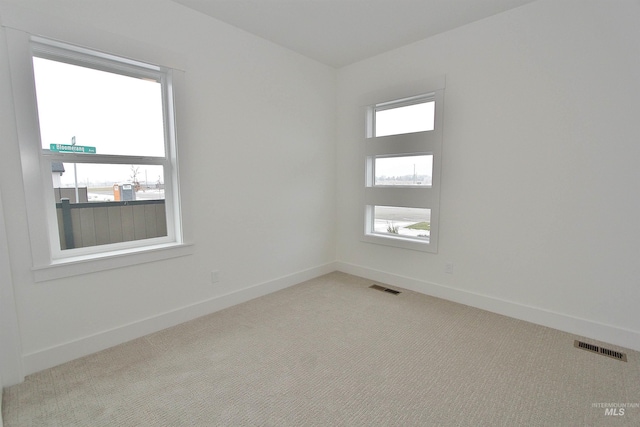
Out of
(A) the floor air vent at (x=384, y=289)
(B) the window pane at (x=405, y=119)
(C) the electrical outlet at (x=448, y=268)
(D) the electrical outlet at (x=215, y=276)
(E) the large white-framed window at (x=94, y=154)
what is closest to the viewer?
(E) the large white-framed window at (x=94, y=154)

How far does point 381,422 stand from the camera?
152 cm

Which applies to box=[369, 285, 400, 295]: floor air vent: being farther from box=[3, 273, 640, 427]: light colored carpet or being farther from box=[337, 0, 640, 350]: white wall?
box=[3, 273, 640, 427]: light colored carpet

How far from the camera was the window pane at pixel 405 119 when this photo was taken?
3232 mm

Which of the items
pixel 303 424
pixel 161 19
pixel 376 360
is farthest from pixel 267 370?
pixel 161 19

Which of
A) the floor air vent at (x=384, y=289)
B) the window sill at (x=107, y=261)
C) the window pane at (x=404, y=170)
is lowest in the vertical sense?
the floor air vent at (x=384, y=289)

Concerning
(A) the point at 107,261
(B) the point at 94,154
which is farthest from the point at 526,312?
(B) the point at 94,154

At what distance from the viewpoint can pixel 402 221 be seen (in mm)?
3574

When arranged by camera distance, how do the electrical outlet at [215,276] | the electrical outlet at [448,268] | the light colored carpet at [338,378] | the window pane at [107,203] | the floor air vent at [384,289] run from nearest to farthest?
the light colored carpet at [338,378] < the window pane at [107,203] < the electrical outlet at [215,276] < the electrical outlet at [448,268] < the floor air vent at [384,289]

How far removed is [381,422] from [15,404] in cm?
210

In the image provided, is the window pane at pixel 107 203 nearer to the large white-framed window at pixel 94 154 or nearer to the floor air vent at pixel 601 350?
the large white-framed window at pixel 94 154

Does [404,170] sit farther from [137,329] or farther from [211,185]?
[137,329]

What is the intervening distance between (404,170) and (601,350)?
2.32 meters

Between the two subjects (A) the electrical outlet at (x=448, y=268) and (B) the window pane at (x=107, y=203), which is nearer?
(B) the window pane at (x=107, y=203)

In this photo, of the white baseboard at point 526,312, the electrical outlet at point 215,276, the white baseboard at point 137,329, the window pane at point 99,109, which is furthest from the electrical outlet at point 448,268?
the window pane at point 99,109
